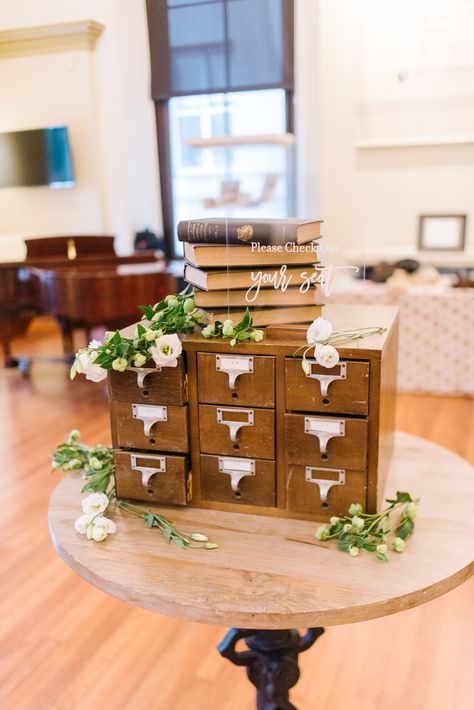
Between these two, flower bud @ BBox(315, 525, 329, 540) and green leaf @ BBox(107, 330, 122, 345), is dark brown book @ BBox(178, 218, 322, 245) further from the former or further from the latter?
flower bud @ BBox(315, 525, 329, 540)

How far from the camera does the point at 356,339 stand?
0.96m

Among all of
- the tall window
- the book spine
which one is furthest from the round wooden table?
the tall window

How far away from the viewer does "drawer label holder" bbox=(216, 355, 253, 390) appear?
0.96 m

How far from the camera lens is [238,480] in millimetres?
1005

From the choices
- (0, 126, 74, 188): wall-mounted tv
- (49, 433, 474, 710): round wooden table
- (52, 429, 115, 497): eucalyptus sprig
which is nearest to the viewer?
(49, 433, 474, 710): round wooden table

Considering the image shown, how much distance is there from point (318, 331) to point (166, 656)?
1.24 metres

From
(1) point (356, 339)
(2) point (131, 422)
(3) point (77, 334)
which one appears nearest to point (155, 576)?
(2) point (131, 422)

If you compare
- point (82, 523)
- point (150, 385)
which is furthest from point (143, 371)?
point (82, 523)

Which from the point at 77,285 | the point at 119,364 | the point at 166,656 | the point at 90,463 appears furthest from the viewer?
the point at 77,285

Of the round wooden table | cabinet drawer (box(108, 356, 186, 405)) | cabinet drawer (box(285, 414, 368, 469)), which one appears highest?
cabinet drawer (box(108, 356, 186, 405))

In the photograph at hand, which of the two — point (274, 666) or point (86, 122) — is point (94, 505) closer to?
point (274, 666)

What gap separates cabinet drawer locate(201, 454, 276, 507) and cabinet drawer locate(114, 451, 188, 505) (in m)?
0.04

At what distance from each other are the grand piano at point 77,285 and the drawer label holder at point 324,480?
2904 millimetres

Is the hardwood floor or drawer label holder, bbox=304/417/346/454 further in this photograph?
the hardwood floor
